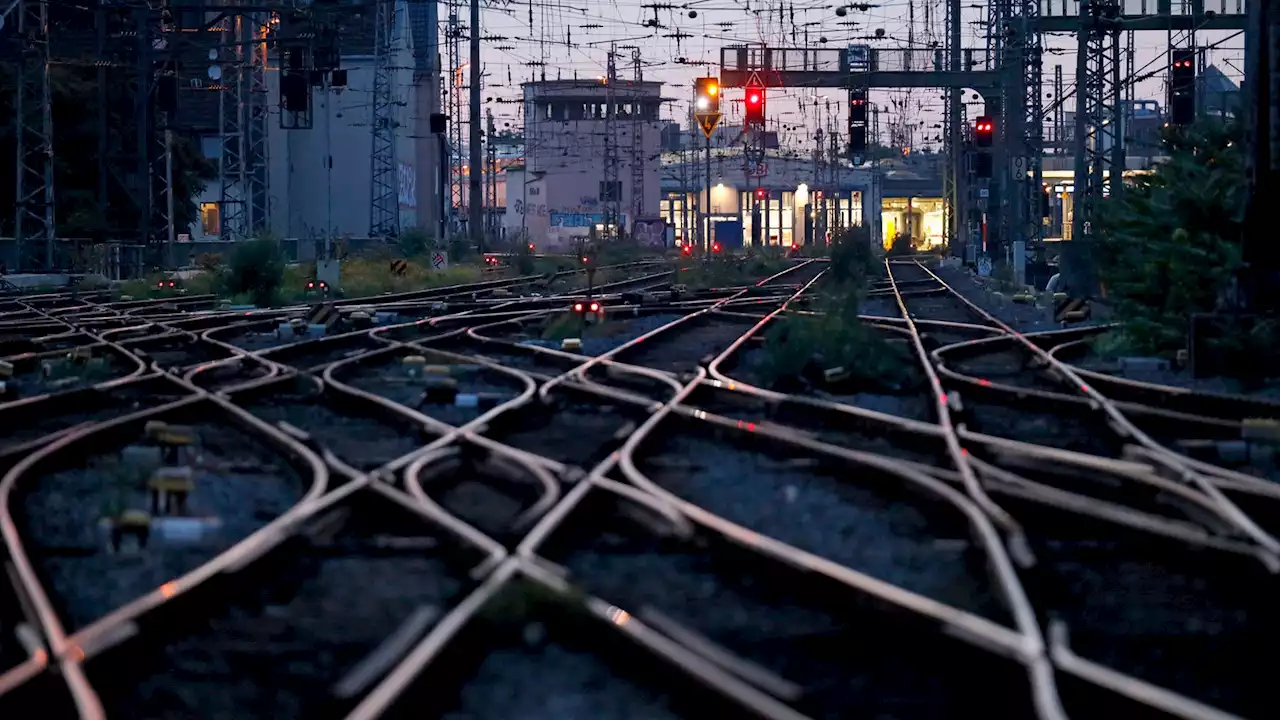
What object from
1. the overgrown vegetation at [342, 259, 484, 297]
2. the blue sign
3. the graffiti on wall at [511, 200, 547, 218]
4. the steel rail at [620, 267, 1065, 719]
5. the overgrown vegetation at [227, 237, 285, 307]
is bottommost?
the steel rail at [620, 267, 1065, 719]

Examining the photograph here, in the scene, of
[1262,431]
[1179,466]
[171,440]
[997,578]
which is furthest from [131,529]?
[1262,431]

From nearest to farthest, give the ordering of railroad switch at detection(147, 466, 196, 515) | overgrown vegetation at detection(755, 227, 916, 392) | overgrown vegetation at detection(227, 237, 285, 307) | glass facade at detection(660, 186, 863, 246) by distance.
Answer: railroad switch at detection(147, 466, 196, 515) → overgrown vegetation at detection(755, 227, 916, 392) → overgrown vegetation at detection(227, 237, 285, 307) → glass facade at detection(660, 186, 863, 246)

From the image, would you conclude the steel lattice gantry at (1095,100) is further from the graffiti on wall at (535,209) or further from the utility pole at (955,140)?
the graffiti on wall at (535,209)

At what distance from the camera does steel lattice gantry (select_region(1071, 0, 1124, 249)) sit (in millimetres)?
34625

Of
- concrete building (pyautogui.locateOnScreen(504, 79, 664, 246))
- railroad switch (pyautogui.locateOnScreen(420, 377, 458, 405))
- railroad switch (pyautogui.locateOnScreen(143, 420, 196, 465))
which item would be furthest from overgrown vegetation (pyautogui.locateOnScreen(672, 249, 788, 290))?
concrete building (pyautogui.locateOnScreen(504, 79, 664, 246))

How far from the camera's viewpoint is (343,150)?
74.2m

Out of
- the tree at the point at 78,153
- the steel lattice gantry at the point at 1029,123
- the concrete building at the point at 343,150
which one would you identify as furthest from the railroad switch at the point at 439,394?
the concrete building at the point at 343,150

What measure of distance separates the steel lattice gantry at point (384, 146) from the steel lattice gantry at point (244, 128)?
4.37m

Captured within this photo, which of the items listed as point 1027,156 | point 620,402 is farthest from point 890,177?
point 620,402

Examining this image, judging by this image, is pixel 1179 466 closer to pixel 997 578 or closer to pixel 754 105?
pixel 997 578

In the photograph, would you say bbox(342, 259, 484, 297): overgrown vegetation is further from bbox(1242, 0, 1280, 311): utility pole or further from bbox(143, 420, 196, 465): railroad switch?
bbox(143, 420, 196, 465): railroad switch

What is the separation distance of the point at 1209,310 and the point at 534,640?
40.4ft

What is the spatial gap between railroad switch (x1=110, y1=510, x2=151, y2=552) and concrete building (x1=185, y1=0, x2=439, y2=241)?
59.0 m

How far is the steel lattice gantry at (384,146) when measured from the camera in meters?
63.9
